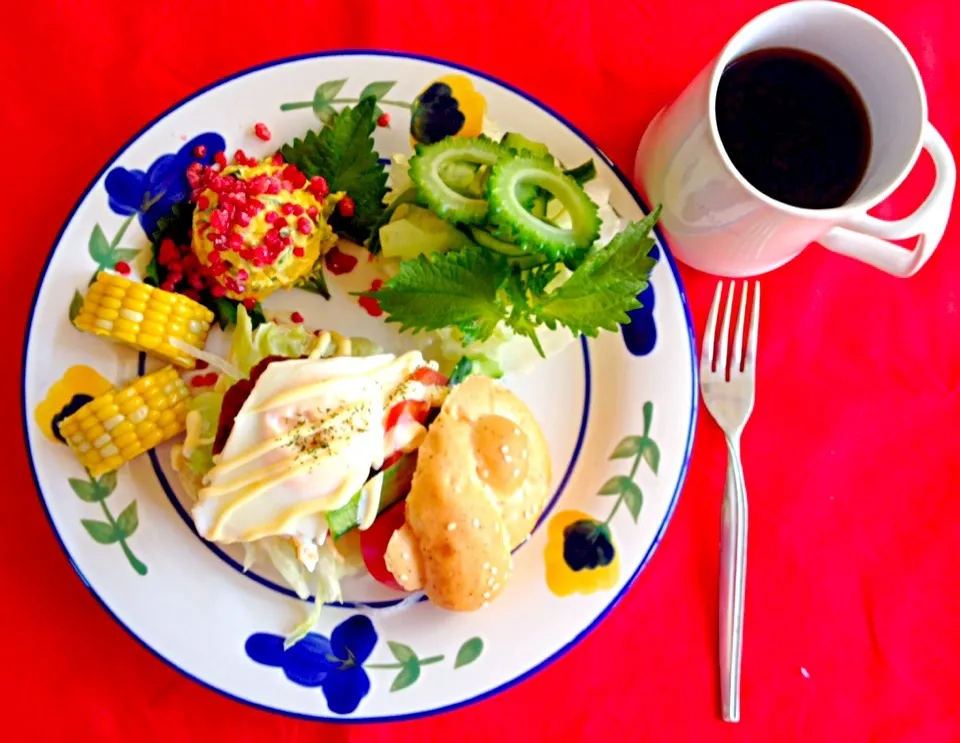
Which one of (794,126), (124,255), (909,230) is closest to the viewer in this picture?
(909,230)

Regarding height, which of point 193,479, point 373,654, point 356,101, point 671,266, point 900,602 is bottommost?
point 900,602

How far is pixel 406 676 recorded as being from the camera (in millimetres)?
1729

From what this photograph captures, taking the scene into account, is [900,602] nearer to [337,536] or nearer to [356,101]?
[337,536]

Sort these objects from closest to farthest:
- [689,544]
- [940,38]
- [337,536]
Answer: [337,536] → [689,544] → [940,38]

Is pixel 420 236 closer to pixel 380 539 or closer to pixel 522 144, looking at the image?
pixel 522 144

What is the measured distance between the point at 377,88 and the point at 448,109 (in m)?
0.18

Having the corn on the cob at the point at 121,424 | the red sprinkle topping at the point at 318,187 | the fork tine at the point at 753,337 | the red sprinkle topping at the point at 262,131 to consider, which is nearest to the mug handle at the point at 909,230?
the fork tine at the point at 753,337

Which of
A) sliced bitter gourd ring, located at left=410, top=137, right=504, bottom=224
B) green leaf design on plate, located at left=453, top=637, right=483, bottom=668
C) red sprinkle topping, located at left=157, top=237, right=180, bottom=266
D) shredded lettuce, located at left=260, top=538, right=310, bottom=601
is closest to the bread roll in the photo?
green leaf design on plate, located at left=453, top=637, right=483, bottom=668

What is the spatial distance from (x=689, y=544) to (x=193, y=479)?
1.22 m

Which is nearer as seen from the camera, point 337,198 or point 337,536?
point 337,536

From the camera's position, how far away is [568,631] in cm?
175

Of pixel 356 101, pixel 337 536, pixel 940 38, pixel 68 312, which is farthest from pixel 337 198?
pixel 940 38

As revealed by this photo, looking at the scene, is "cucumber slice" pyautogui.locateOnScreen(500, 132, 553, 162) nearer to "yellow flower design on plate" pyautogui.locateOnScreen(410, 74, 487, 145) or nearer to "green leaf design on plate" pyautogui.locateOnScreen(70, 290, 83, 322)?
"yellow flower design on plate" pyautogui.locateOnScreen(410, 74, 487, 145)

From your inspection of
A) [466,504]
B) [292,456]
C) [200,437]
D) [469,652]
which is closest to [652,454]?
[466,504]
